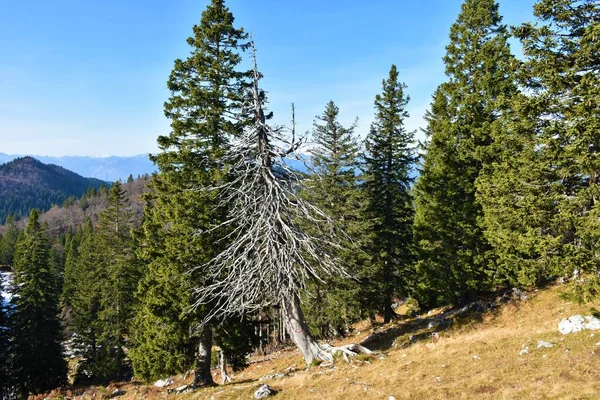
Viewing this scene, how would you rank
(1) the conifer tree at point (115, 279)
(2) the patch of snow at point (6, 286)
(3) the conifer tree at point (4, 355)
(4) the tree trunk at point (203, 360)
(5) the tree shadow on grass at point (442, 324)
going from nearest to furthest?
(4) the tree trunk at point (203, 360) < (5) the tree shadow on grass at point (442, 324) < (3) the conifer tree at point (4, 355) < (1) the conifer tree at point (115, 279) < (2) the patch of snow at point (6, 286)

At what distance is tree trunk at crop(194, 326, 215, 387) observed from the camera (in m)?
14.7

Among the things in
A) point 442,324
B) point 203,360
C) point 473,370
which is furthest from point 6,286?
point 473,370

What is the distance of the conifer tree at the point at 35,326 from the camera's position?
33125mm

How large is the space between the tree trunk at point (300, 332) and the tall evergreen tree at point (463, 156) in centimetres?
968

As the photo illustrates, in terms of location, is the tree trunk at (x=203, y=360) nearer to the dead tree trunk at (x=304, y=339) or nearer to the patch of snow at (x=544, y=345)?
the dead tree trunk at (x=304, y=339)

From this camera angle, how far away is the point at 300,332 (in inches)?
534

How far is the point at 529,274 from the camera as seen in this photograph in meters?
15.2

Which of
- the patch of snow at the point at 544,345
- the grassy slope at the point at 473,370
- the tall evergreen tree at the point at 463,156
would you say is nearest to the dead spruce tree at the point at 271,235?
the grassy slope at the point at 473,370

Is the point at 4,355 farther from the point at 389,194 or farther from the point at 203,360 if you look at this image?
the point at 389,194

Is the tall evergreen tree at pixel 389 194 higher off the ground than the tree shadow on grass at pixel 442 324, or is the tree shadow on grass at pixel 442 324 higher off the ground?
the tall evergreen tree at pixel 389 194

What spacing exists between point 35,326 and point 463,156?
38.7 meters

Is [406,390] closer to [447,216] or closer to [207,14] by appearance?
[447,216]

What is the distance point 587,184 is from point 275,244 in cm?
1045

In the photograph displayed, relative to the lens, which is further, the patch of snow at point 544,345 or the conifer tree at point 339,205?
the conifer tree at point 339,205
